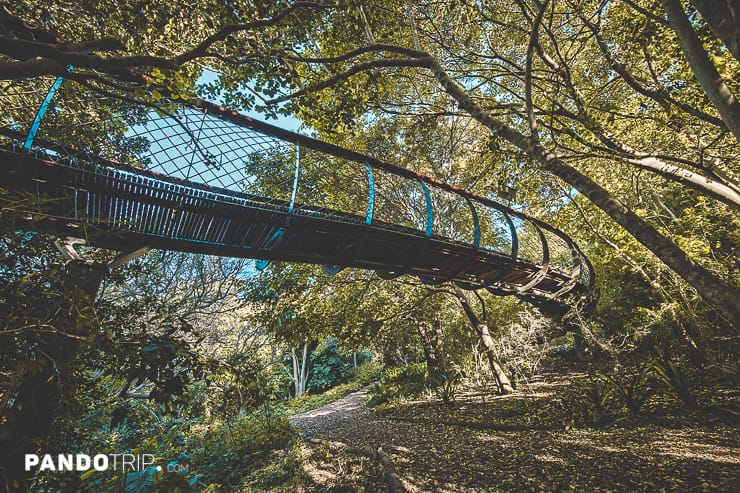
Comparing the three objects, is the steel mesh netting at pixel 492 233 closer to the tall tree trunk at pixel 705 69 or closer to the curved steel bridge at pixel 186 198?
the curved steel bridge at pixel 186 198

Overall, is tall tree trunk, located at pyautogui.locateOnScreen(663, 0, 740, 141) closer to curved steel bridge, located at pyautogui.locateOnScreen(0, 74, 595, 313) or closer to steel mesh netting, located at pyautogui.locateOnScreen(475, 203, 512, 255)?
curved steel bridge, located at pyautogui.locateOnScreen(0, 74, 595, 313)

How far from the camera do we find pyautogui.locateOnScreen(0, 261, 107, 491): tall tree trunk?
116 centimetres

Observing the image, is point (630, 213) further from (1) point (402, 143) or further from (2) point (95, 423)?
(2) point (95, 423)

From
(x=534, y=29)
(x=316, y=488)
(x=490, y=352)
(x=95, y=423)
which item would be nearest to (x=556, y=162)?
(x=534, y=29)

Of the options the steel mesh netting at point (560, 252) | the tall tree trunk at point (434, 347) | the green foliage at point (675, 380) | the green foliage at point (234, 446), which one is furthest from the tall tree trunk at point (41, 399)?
the tall tree trunk at point (434, 347)

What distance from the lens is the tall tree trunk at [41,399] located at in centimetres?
116

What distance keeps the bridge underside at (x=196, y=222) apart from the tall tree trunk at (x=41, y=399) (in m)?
0.33

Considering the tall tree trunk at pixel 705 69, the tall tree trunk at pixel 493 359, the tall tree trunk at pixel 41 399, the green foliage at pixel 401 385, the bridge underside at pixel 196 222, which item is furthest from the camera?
the green foliage at pixel 401 385

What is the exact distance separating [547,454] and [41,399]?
4386 mm

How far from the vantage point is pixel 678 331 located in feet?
19.6

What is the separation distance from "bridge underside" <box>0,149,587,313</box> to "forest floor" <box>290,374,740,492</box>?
231 centimetres

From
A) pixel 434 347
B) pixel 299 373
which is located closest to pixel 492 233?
pixel 434 347

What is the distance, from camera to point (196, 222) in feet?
6.72

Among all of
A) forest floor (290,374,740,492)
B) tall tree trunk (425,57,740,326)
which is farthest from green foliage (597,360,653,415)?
tall tree trunk (425,57,740,326)
